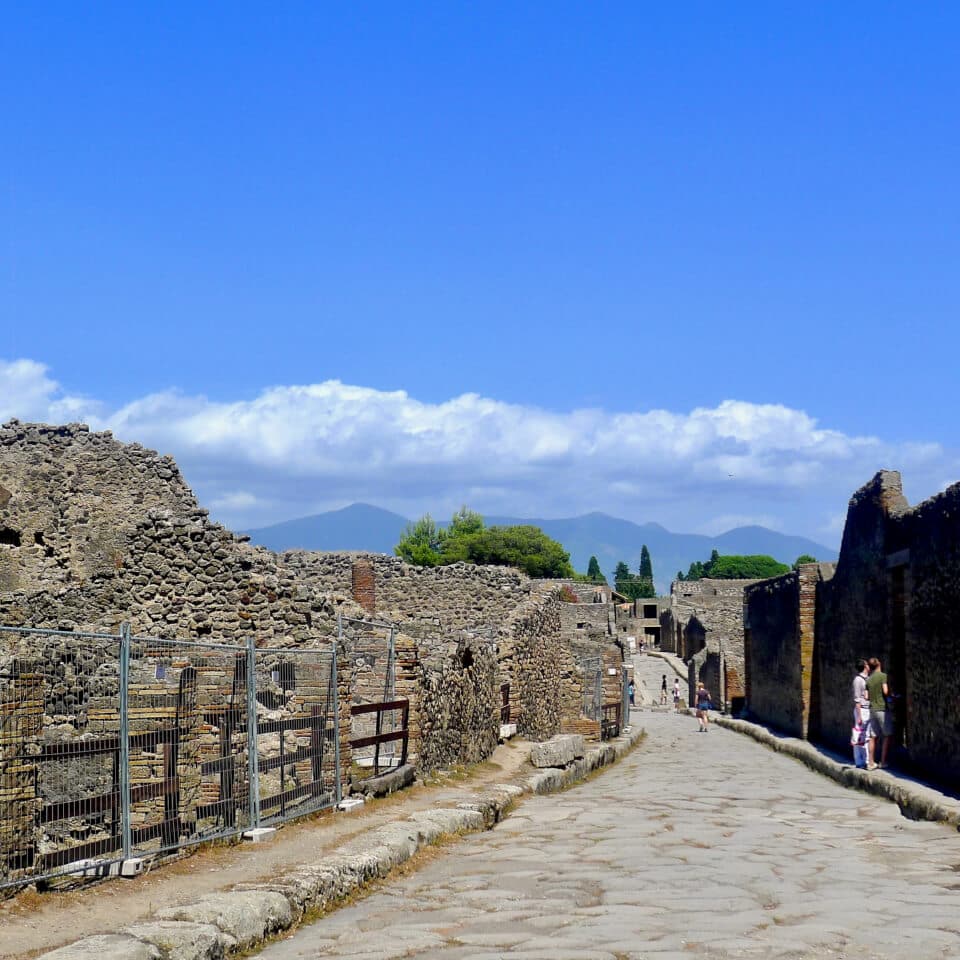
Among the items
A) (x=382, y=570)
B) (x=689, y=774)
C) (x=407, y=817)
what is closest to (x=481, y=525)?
(x=382, y=570)

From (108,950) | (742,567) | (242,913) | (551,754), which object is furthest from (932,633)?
(742,567)

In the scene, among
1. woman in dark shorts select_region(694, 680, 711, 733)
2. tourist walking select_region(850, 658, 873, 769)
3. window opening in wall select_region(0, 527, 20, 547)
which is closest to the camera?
tourist walking select_region(850, 658, 873, 769)

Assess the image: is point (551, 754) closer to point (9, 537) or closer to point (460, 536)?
point (9, 537)

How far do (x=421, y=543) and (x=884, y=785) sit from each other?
290ft

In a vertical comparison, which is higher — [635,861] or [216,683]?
[216,683]

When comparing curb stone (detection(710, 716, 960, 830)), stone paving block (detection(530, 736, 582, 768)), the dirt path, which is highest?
stone paving block (detection(530, 736, 582, 768))

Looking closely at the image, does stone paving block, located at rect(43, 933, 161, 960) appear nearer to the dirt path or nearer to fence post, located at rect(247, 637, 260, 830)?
the dirt path

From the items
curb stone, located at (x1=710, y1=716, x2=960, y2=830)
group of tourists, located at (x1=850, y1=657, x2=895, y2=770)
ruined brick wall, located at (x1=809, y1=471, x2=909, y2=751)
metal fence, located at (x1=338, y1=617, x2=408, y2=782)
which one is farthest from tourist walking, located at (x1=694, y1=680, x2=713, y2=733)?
metal fence, located at (x1=338, y1=617, x2=408, y2=782)

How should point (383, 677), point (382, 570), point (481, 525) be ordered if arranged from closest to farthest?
point (383, 677) → point (382, 570) → point (481, 525)

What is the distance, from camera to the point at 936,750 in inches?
551

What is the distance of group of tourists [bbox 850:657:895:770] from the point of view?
15102mm

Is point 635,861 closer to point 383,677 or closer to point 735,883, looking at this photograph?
point 735,883

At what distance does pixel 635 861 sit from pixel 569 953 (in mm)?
3159

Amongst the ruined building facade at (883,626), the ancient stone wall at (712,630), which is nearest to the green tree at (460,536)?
the ancient stone wall at (712,630)
